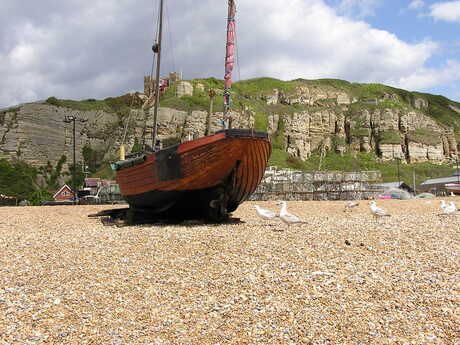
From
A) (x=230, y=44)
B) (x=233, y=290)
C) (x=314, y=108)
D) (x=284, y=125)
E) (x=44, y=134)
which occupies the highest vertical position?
(x=314, y=108)

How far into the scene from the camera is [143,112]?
86.8 m

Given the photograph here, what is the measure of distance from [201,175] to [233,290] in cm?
567

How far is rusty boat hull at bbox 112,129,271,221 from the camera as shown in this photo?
1045 centimetres

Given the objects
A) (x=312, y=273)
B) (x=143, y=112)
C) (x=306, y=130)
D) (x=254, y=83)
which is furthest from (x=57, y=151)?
(x=312, y=273)

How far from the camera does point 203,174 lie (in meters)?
10.7

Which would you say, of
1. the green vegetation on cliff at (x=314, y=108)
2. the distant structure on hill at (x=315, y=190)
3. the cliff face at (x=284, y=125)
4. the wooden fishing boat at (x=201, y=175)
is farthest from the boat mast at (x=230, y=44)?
the green vegetation on cliff at (x=314, y=108)

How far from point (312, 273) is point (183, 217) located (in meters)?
7.03

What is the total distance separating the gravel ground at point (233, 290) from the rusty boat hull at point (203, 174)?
8.71 feet

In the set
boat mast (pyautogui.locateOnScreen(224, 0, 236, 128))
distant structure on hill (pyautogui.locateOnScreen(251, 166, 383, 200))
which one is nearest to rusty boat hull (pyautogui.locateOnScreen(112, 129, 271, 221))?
boat mast (pyautogui.locateOnScreen(224, 0, 236, 128))

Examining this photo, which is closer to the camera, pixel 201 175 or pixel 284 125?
pixel 201 175

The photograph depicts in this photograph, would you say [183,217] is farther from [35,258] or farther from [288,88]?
[288,88]

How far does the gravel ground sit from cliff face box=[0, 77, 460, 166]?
2268 inches

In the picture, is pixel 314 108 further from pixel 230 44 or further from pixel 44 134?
pixel 230 44

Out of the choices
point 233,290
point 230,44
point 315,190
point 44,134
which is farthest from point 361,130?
point 233,290
